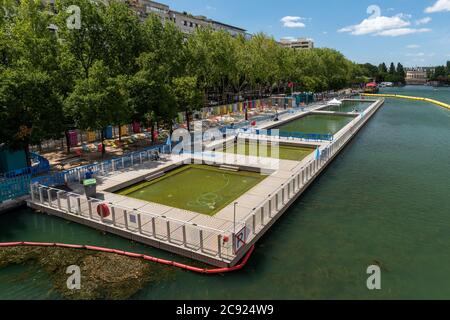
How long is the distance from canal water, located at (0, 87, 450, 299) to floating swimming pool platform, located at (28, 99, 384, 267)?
60cm

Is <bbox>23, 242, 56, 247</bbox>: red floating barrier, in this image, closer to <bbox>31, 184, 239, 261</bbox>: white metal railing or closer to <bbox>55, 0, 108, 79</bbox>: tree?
<bbox>31, 184, 239, 261</bbox>: white metal railing

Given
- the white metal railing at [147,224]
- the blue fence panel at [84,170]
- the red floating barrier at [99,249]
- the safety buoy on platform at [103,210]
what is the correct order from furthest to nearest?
the blue fence panel at [84,170] → the safety buoy on platform at [103,210] → the red floating barrier at [99,249] → the white metal railing at [147,224]

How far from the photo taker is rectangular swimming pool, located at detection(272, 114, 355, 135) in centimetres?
A: 4642

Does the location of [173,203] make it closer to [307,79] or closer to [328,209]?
[328,209]

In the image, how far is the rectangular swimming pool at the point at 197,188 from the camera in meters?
19.4

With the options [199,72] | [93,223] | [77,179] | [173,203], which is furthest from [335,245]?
[199,72]

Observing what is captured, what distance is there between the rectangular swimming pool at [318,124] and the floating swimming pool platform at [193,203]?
17.9 metres

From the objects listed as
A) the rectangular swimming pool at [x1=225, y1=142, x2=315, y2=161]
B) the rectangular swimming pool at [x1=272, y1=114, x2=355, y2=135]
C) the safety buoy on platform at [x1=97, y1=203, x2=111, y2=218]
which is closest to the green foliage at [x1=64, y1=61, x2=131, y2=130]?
the safety buoy on platform at [x1=97, y1=203, x2=111, y2=218]

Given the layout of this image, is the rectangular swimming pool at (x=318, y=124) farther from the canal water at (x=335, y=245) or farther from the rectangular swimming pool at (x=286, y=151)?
the canal water at (x=335, y=245)

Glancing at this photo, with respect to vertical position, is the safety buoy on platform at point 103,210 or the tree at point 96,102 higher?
the tree at point 96,102

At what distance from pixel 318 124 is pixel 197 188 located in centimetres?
3520

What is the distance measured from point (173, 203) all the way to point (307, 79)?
66465 millimetres

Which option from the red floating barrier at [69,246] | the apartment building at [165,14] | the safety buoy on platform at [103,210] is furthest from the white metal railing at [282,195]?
the apartment building at [165,14]

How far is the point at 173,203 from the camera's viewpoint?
64.0 ft
